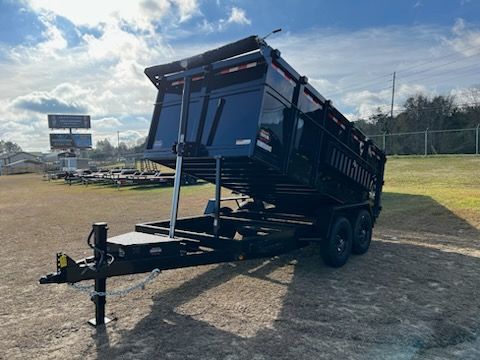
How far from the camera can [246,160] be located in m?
4.75

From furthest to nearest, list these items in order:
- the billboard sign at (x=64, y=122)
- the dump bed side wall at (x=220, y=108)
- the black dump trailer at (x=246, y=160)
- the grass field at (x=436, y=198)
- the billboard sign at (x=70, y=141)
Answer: the billboard sign at (x=64, y=122) < the billboard sign at (x=70, y=141) < the grass field at (x=436, y=198) < the dump bed side wall at (x=220, y=108) < the black dump trailer at (x=246, y=160)

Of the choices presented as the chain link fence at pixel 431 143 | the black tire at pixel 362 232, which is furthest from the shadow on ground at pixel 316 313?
the chain link fence at pixel 431 143

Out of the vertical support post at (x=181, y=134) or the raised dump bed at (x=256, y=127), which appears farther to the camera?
the vertical support post at (x=181, y=134)

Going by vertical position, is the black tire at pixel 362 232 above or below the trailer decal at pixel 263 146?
below

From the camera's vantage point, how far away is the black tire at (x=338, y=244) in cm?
598

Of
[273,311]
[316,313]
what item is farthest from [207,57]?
[316,313]

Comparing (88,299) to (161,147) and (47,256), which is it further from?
(47,256)

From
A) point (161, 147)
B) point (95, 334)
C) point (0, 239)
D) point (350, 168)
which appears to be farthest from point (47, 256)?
point (350, 168)

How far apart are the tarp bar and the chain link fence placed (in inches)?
1055

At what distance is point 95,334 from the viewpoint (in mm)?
3996

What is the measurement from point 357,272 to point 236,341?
276 centimetres

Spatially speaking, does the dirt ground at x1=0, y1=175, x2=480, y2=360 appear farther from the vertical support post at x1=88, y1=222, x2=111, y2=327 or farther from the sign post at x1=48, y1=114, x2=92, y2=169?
the sign post at x1=48, y1=114, x2=92, y2=169

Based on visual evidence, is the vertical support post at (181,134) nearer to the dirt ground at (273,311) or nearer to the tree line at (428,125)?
the dirt ground at (273,311)

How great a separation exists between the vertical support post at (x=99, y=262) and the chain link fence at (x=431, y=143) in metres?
28.6
